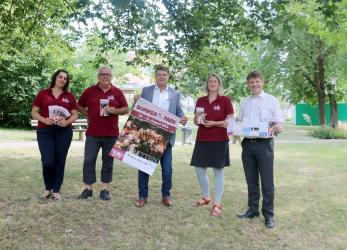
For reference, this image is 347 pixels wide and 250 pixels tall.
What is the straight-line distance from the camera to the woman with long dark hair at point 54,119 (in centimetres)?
622

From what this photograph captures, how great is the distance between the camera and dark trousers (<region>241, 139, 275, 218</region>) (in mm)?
Result: 5699

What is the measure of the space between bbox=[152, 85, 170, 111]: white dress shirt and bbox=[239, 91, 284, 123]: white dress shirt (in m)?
1.16

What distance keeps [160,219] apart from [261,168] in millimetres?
→ 1485

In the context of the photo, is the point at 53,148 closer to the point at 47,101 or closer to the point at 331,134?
the point at 47,101

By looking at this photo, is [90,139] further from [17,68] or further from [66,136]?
[17,68]

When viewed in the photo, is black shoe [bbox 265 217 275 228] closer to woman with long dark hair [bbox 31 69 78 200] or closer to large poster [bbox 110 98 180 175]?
large poster [bbox 110 98 180 175]

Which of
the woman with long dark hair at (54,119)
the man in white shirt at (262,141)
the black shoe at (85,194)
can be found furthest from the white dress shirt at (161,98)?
the black shoe at (85,194)

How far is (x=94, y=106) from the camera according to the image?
6328 millimetres

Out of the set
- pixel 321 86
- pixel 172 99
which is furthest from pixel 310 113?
pixel 172 99

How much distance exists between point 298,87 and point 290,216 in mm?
23903

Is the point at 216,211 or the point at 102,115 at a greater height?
the point at 102,115

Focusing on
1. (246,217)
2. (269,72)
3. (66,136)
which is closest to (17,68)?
(269,72)

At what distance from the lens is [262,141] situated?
569 centimetres

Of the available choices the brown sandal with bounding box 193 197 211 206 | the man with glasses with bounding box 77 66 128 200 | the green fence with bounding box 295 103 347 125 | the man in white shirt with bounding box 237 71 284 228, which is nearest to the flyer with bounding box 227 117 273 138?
the man in white shirt with bounding box 237 71 284 228
